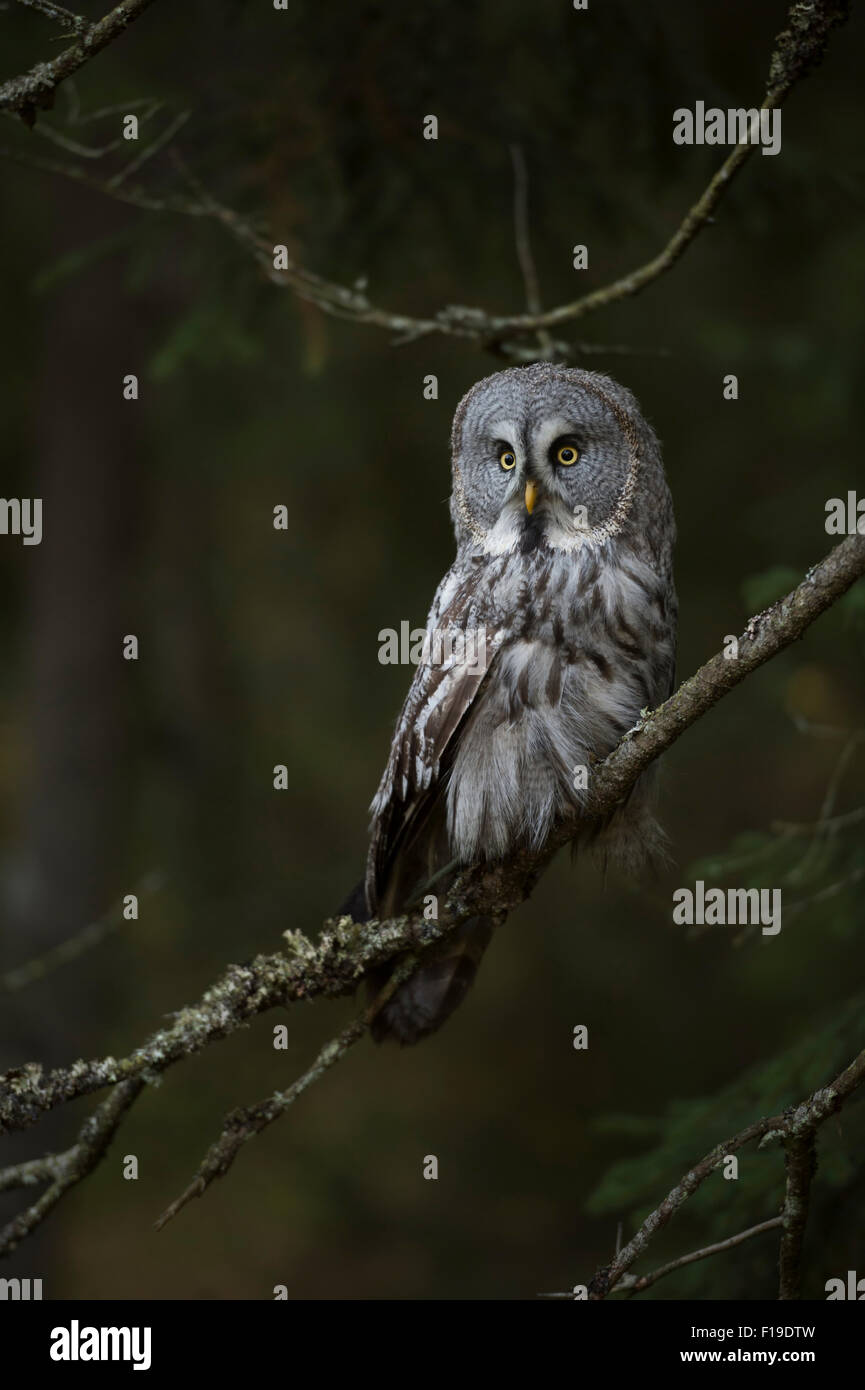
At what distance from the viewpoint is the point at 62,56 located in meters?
3.09

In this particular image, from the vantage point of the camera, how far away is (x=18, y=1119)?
3199mm

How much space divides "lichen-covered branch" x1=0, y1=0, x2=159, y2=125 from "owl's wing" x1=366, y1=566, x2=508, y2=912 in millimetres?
1724

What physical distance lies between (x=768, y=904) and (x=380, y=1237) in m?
7.28

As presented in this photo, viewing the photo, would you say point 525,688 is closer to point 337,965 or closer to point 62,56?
point 337,965

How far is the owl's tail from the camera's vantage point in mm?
4156

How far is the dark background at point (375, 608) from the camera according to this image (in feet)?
16.7

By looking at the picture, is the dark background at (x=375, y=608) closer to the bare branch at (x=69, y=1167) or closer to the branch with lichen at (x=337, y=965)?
the branch with lichen at (x=337, y=965)

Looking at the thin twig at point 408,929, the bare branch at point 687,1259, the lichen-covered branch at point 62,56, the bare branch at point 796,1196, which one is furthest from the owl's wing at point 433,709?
the lichen-covered branch at point 62,56

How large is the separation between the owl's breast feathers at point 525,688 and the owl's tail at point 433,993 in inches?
11.4

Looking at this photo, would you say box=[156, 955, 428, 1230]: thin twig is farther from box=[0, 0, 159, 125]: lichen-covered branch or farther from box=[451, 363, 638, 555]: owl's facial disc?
box=[0, 0, 159, 125]: lichen-covered branch

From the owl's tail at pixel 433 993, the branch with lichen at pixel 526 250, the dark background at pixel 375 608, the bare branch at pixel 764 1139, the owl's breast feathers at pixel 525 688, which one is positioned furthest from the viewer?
the dark background at pixel 375 608

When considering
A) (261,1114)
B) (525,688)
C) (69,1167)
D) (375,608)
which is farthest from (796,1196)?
(375,608)

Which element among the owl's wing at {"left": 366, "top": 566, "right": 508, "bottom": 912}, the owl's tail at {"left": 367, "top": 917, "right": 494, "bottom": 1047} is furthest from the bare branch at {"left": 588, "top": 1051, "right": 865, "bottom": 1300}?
the owl's wing at {"left": 366, "top": 566, "right": 508, "bottom": 912}

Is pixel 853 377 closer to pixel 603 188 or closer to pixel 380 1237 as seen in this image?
pixel 603 188
